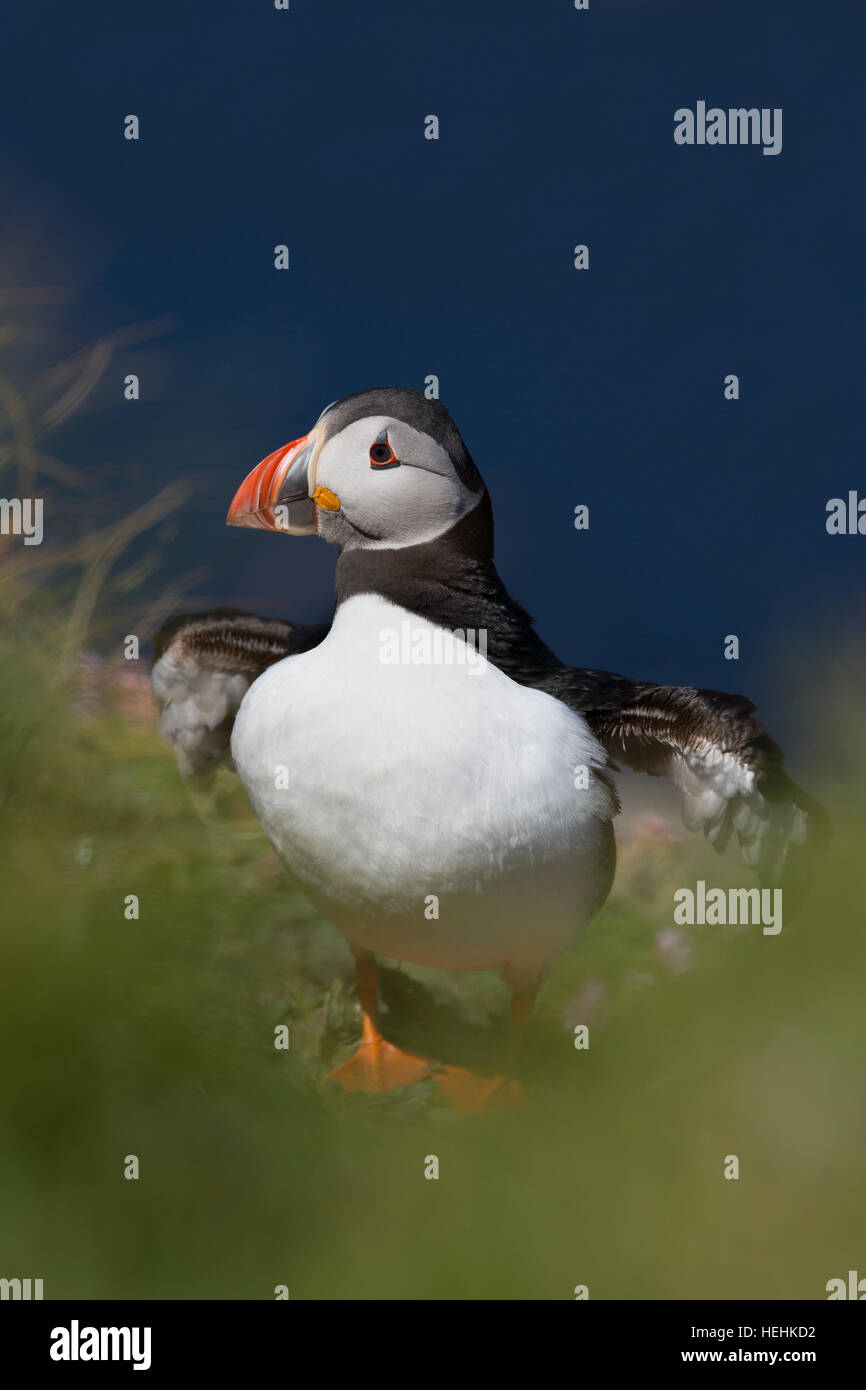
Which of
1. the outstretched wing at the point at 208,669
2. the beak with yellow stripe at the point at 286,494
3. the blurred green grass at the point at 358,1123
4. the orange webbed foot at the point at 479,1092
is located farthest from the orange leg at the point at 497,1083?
the beak with yellow stripe at the point at 286,494

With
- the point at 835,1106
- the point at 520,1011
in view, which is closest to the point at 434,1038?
the point at 520,1011

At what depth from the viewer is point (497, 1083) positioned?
3.53 m

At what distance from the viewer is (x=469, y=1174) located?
2602 mm

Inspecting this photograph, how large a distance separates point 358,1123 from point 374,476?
57.5 inches

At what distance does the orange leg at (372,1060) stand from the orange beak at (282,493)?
116 cm

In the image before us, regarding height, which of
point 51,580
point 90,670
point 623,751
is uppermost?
point 51,580

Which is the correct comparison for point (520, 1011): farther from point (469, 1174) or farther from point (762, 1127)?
point (762, 1127)

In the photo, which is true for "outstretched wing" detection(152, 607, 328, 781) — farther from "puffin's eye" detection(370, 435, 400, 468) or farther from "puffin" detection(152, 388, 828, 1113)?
"puffin's eye" detection(370, 435, 400, 468)

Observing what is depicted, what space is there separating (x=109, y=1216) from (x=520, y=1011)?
4.55 feet

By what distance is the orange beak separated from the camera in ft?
10.9

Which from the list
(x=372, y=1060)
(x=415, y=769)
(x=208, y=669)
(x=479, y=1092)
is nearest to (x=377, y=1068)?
(x=372, y=1060)

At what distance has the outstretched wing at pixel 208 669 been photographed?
151 inches

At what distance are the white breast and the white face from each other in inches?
7.6

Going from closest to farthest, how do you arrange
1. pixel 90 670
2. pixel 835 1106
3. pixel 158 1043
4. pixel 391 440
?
pixel 835 1106 → pixel 158 1043 → pixel 391 440 → pixel 90 670
